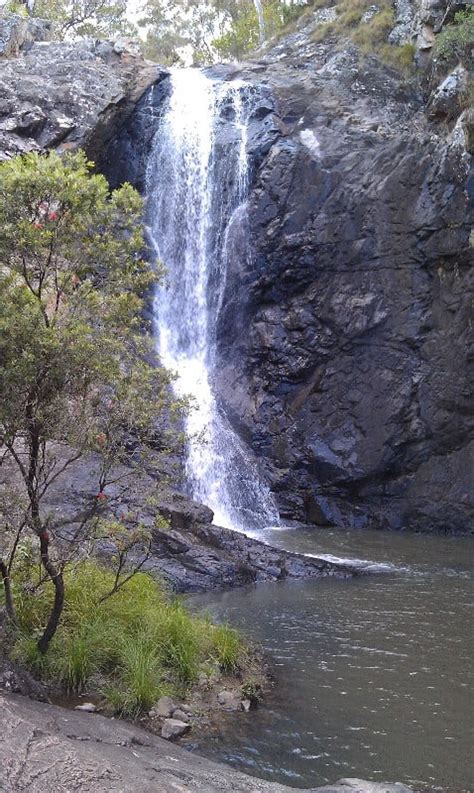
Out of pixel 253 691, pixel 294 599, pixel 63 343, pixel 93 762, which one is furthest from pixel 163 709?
pixel 294 599

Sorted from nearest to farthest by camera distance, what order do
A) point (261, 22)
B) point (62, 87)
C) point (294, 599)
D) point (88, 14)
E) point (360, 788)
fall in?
point (360, 788) → point (294, 599) → point (62, 87) → point (261, 22) → point (88, 14)

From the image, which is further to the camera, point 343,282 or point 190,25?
point 190,25

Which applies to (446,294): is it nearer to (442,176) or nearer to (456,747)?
(442,176)

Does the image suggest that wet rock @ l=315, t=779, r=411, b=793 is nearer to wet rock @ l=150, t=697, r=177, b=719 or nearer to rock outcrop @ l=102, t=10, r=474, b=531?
wet rock @ l=150, t=697, r=177, b=719

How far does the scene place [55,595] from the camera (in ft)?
19.6

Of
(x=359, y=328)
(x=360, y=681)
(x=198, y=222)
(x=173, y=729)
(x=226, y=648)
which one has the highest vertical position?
(x=198, y=222)

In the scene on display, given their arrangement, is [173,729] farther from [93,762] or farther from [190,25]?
[190,25]

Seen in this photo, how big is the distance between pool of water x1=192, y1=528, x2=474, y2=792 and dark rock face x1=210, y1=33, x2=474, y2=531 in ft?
21.8

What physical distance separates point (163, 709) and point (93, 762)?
Result: 1.97 m

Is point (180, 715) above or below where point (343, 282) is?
below

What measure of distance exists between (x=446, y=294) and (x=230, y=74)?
41.9 ft

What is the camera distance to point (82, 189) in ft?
19.6

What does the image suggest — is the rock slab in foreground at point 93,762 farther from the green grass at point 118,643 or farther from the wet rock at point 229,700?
the wet rock at point 229,700

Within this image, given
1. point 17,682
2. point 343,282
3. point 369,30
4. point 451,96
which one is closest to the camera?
point 17,682
